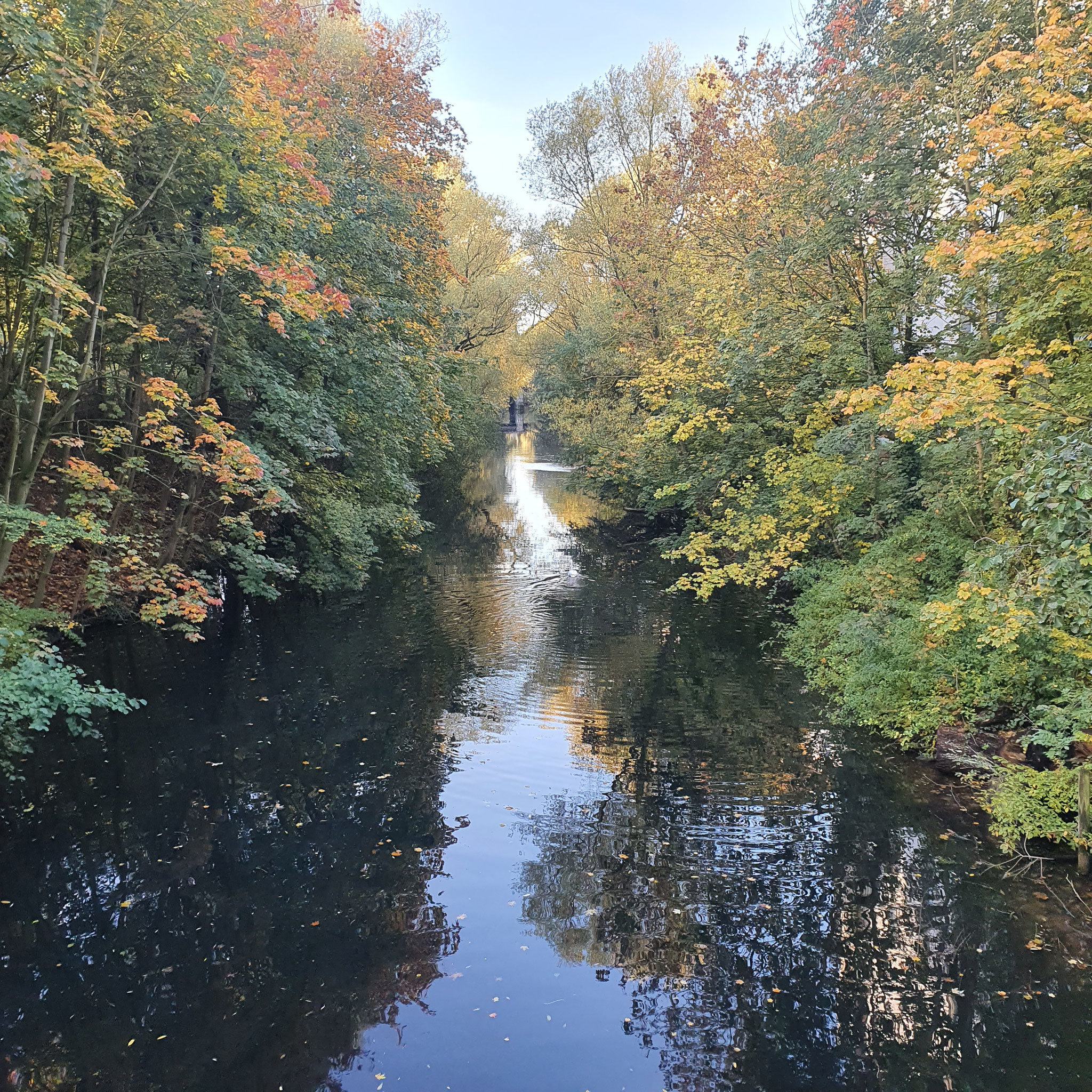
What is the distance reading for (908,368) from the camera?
7.53m

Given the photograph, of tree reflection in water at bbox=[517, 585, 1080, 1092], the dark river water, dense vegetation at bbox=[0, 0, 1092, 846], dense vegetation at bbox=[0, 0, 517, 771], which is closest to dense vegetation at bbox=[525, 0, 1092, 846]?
dense vegetation at bbox=[0, 0, 1092, 846]

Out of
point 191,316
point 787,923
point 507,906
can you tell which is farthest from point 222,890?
point 191,316

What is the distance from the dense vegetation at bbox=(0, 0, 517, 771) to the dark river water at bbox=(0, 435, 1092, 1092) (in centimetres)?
165

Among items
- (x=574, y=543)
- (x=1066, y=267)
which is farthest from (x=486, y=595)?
(x=1066, y=267)

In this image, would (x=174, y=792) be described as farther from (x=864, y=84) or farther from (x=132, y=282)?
(x=864, y=84)

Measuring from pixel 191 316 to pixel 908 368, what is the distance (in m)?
9.84

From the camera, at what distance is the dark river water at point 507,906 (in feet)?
17.1

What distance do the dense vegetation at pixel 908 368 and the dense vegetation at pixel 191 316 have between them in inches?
258

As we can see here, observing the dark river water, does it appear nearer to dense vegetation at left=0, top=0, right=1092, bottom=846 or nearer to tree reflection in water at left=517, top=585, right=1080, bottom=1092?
tree reflection in water at left=517, top=585, right=1080, bottom=1092

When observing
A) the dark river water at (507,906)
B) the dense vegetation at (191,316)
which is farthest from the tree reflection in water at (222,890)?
the dense vegetation at (191,316)

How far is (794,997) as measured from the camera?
5.70 m

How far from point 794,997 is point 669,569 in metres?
16.7

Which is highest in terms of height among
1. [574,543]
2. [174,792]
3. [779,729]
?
[574,543]

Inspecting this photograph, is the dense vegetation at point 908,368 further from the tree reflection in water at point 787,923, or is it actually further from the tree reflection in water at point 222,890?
the tree reflection in water at point 222,890
